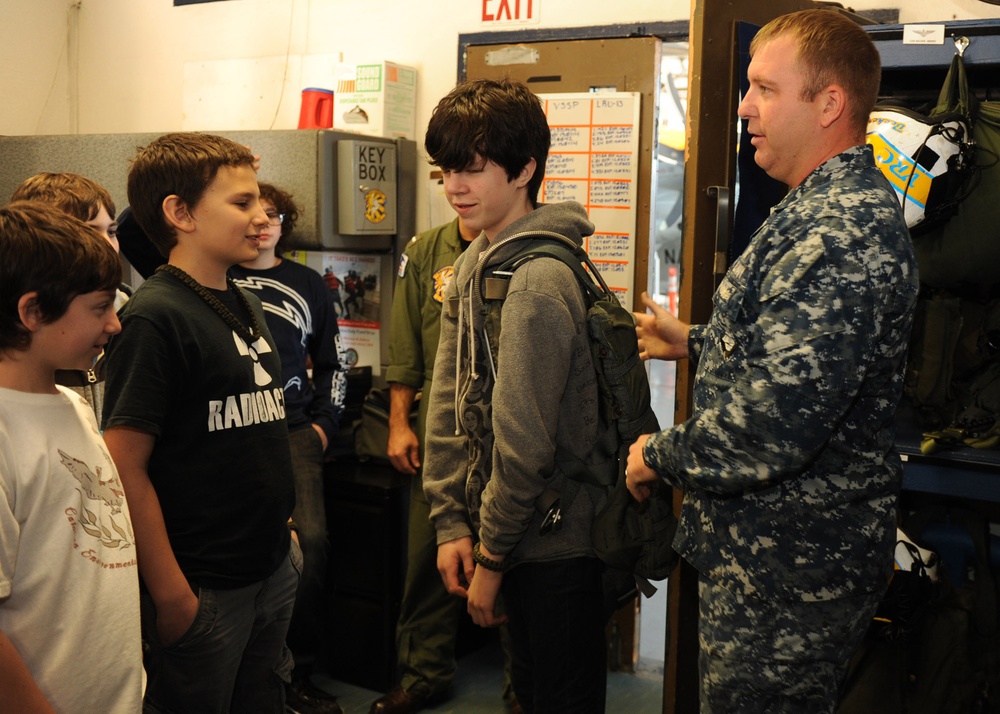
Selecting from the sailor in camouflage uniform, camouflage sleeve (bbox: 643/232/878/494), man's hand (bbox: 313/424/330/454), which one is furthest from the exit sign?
camouflage sleeve (bbox: 643/232/878/494)

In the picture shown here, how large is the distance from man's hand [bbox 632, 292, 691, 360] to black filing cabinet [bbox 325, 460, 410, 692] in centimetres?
132

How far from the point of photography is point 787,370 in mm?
1438

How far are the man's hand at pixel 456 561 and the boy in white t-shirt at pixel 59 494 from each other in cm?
63

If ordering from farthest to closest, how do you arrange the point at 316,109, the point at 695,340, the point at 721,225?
1. the point at 316,109
2. the point at 721,225
3. the point at 695,340

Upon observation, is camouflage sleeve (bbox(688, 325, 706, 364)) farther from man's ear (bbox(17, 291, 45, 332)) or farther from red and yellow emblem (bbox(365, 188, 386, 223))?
red and yellow emblem (bbox(365, 188, 386, 223))

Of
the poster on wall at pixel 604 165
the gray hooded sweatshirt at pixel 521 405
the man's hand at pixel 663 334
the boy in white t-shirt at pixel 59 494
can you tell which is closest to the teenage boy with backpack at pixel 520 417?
the gray hooded sweatshirt at pixel 521 405

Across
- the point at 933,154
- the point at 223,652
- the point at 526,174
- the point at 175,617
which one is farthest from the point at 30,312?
the point at 933,154

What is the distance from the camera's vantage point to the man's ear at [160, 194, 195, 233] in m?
1.80

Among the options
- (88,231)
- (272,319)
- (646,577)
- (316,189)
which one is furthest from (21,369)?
(316,189)

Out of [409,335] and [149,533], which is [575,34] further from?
[149,533]

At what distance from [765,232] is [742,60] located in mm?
792

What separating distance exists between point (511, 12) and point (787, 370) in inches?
94.4

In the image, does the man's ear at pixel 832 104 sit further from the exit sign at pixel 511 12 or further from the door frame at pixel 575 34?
the exit sign at pixel 511 12

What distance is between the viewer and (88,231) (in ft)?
4.68
